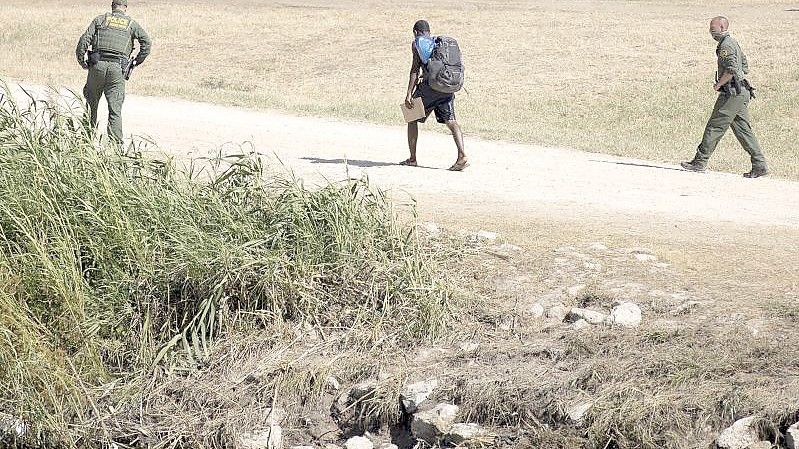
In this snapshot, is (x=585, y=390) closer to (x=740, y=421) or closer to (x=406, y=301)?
(x=740, y=421)

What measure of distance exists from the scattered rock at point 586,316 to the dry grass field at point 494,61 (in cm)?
574

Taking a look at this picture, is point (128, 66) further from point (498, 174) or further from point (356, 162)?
point (498, 174)

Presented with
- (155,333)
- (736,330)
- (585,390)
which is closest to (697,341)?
(736,330)

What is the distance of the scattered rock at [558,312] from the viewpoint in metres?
6.58

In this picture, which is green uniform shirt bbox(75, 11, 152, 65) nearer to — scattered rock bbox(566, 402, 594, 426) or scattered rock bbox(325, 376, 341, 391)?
scattered rock bbox(325, 376, 341, 391)

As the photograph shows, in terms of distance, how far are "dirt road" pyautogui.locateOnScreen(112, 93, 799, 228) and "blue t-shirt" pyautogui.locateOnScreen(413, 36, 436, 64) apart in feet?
3.51

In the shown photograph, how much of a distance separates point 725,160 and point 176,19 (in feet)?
66.4

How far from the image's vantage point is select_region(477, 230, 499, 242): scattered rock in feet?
25.5

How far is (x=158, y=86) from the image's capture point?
60.4 feet

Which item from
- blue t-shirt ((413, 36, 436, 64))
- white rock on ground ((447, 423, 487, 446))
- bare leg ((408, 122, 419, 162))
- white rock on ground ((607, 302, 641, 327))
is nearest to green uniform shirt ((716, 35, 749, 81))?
blue t-shirt ((413, 36, 436, 64))

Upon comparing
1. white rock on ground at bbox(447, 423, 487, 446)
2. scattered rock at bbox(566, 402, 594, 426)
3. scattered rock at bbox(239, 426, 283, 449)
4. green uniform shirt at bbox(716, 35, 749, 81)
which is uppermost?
green uniform shirt at bbox(716, 35, 749, 81)

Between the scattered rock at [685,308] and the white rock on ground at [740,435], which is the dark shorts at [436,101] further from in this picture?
the white rock on ground at [740,435]

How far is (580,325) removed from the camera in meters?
6.38

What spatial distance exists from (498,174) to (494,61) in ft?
43.8
